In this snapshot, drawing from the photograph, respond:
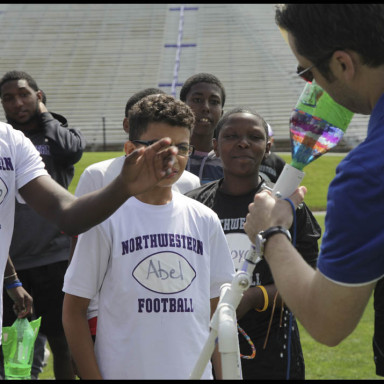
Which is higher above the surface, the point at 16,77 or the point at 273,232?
the point at 273,232

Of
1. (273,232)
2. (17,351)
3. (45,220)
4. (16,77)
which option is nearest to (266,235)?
(273,232)

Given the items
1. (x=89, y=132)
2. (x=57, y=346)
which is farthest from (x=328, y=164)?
(x=57, y=346)

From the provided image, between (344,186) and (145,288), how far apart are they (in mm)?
1100

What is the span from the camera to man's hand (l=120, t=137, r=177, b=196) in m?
2.02

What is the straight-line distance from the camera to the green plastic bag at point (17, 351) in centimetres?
349

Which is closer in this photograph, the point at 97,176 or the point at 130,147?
the point at 130,147

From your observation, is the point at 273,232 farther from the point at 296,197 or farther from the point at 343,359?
the point at 343,359

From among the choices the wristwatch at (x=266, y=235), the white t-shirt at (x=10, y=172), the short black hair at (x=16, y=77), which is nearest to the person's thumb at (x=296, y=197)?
the wristwatch at (x=266, y=235)

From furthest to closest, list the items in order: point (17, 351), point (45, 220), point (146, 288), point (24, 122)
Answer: point (24, 122) → point (45, 220) → point (17, 351) → point (146, 288)

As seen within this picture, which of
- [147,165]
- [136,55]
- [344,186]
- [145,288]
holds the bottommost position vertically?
[136,55]

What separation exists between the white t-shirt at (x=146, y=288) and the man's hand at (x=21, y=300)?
3.87ft

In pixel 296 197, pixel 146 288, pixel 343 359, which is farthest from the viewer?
pixel 343 359

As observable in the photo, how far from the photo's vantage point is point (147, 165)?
2.04 meters

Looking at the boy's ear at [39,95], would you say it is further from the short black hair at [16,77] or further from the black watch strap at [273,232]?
the black watch strap at [273,232]
